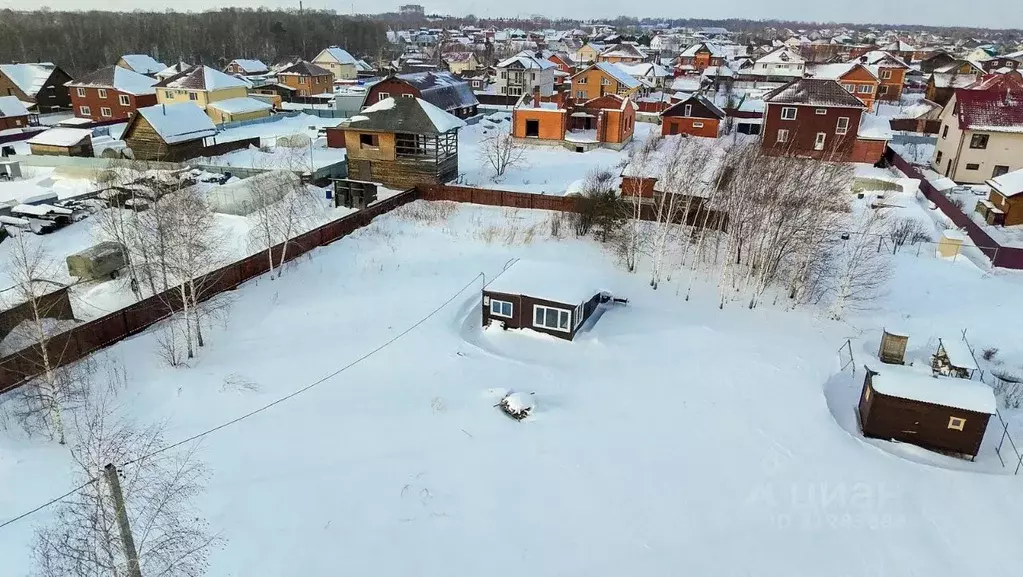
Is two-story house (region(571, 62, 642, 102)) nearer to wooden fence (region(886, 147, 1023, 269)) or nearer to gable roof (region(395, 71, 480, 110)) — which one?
gable roof (region(395, 71, 480, 110))

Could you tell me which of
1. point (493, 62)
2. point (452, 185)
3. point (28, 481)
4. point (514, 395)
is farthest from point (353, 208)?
point (493, 62)

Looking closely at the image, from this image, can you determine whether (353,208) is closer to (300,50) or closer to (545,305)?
(545,305)

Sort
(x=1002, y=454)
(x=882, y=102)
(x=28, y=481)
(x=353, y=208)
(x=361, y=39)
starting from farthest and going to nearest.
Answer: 1. (x=361, y=39)
2. (x=882, y=102)
3. (x=353, y=208)
4. (x=1002, y=454)
5. (x=28, y=481)

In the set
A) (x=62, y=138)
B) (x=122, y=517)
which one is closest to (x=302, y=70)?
(x=62, y=138)

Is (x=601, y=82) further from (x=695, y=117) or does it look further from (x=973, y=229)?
(x=973, y=229)

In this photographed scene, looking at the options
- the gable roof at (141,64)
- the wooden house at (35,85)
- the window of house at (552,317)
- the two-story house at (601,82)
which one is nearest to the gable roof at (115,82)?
the wooden house at (35,85)

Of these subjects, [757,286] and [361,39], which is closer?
[757,286]

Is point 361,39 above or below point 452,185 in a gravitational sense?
above
